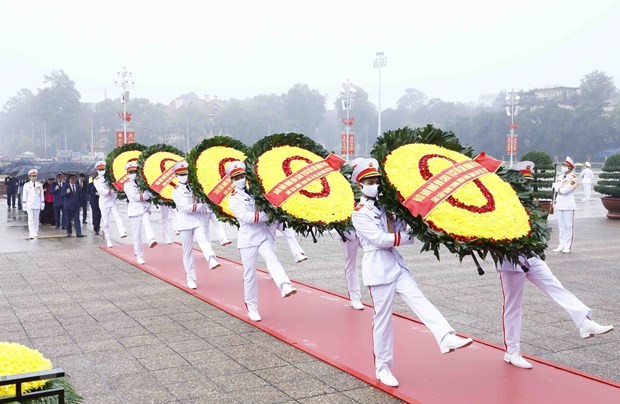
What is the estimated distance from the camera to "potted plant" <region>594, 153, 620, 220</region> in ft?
74.5

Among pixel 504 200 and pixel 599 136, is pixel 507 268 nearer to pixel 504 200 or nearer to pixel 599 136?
pixel 504 200

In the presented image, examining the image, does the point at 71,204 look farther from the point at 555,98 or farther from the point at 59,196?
the point at 555,98

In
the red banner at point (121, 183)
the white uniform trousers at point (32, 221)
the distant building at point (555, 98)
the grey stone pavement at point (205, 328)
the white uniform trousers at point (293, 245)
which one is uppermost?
the distant building at point (555, 98)

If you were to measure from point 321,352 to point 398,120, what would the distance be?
118553 mm

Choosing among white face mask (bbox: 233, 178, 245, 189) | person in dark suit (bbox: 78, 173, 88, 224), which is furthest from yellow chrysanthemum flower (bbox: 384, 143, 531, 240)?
person in dark suit (bbox: 78, 173, 88, 224)

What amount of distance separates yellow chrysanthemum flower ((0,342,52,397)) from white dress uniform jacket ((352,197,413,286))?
10.9 ft

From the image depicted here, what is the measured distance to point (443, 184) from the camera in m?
5.74

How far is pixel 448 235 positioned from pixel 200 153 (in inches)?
237

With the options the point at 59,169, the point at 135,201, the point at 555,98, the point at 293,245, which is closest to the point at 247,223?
the point at 293,245

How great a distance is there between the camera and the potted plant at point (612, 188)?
22719 millimetres

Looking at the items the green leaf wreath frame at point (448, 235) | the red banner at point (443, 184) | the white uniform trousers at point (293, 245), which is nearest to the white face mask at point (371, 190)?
the green leaf wreath frame at point (448, 235)

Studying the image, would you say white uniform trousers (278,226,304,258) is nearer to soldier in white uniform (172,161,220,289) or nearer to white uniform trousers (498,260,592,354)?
soldier in white uniform (172,161,220,289)

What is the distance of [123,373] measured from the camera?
637 centimetres

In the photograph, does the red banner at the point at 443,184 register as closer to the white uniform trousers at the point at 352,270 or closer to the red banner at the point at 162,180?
the white uniform trousers at the point at 352,270
